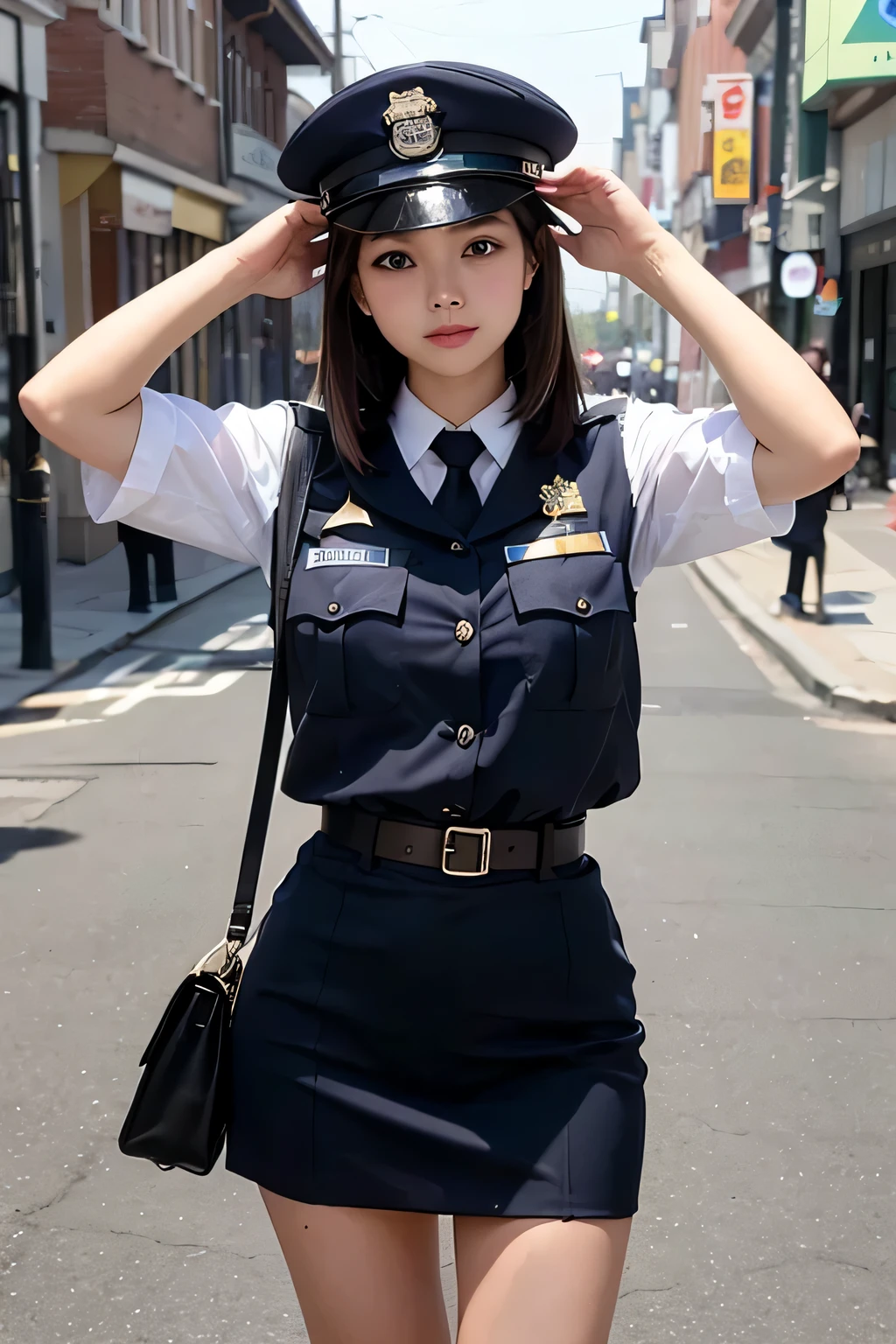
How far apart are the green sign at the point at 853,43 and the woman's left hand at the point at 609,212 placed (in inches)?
876

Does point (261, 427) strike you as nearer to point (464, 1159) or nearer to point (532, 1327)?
point (464, 1159)

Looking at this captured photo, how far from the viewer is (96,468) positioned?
7.40 feet

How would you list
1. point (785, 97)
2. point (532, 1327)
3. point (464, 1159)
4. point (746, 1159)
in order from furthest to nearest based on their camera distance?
point (785, 97), point (746, 1159), point (464, 1159), point (532, 1327)

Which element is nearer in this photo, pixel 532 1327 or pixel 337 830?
pixel 532 1327

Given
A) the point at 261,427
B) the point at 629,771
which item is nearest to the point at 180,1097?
the point at 629,771

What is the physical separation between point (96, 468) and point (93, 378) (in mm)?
153

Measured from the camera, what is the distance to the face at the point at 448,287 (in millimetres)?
2166

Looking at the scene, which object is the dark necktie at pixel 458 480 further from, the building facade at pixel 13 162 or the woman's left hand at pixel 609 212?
the building facade at pixel 13 162

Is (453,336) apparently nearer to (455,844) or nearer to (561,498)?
(561,498)

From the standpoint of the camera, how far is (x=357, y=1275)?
2.05m

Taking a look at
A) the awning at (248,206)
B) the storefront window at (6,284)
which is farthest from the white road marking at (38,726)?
the awning at (248,206)

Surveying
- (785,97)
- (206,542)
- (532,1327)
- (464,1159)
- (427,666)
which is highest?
(785,97)

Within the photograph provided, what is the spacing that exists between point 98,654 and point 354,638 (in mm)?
10491

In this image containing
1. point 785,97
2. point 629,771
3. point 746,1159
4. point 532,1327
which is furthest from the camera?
point 785,97
